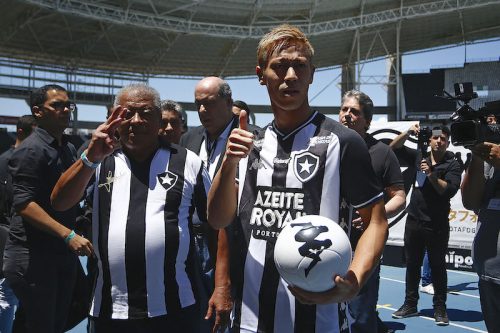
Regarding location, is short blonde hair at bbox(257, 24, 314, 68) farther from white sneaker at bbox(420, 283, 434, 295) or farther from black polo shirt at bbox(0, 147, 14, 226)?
white sneaker at bbox(420, 283, 434, 295)

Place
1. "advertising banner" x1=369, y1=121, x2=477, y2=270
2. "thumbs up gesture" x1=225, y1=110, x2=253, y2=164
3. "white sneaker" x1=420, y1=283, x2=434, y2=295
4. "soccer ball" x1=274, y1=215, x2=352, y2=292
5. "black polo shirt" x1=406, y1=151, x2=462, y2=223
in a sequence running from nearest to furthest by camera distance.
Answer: "soccer ball" x1=274, y1=215, x2=352, y2=292, "thumbs up gesture" x1=225, y1=110, x2=253, y2=164, "black polo shirt" x1=406, y1=151, x2=462, y2=223, "white sneaker" x1=420, y1=283, x2=434, y2=295, "advertising banner" x1=369, y1=121, x2=477, y2=270

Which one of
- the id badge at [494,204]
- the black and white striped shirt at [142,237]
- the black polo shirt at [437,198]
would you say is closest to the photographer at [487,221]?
the id badge at [494,204]

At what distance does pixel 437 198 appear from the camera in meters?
5.87

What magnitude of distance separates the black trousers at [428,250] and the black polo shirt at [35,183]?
414cm

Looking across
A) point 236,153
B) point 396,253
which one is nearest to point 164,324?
point 236,153

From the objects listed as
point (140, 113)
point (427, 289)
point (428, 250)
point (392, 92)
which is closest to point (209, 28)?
point (392, 92)

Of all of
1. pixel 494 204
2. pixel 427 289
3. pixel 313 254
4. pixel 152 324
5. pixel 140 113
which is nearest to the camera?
pixel 313 254

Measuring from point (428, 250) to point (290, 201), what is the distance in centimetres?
445

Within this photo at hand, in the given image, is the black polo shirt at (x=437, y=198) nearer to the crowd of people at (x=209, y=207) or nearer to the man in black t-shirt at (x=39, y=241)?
the crowd of people at (x=209, y=207)

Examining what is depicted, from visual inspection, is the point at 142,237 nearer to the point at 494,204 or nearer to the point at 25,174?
the point at 25,174

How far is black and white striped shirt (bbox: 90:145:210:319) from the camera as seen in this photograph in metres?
2.46

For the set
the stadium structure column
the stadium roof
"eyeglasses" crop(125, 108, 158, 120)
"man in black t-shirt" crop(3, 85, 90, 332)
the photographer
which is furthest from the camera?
the stadium structure column

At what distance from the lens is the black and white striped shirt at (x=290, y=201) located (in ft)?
6.38

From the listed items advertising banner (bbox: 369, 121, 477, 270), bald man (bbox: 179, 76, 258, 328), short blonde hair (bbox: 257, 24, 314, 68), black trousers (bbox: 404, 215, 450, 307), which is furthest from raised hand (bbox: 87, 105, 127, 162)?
advertising banner (bbox: 369, 121, 477, 270)
